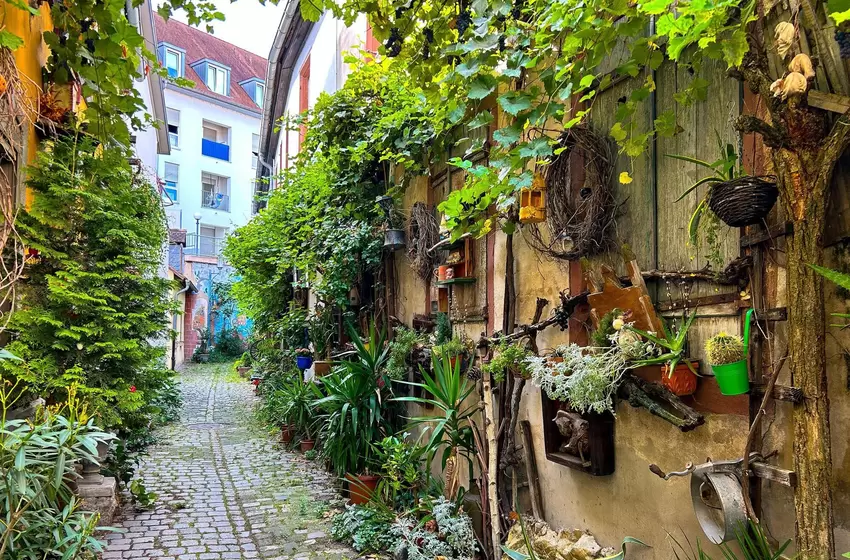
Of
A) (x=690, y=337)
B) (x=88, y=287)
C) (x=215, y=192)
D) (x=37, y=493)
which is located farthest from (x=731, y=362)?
(x=215, y=192)

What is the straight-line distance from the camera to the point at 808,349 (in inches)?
75.8

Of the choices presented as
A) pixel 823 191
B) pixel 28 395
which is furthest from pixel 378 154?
pixel 823 191

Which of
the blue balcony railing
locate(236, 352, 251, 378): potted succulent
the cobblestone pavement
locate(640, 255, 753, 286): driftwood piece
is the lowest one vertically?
the cobblestone pavement

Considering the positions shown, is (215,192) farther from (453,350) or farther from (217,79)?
(453,350)

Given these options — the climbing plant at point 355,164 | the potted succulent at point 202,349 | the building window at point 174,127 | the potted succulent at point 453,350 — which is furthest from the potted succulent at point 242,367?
the potted succulent at point 453,350

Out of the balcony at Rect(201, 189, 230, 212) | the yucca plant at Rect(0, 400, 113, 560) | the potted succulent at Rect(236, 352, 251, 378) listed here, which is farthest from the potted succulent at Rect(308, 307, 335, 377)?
the balcony at Rect(201, 189, 230, 212)

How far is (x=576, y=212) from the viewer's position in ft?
10.5

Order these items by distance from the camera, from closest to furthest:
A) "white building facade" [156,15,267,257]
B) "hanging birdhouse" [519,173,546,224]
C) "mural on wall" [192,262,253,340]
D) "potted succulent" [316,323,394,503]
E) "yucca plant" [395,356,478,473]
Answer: "hanging birdhouse" [519,173,546,224]
"yucca plant" [395,356,478,473]
"potted succulent" [316,323,394,503]
"mural on wall" [192,262,253,340]
"white building facade" [156,15,267,257]

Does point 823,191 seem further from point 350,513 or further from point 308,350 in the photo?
point 308,350

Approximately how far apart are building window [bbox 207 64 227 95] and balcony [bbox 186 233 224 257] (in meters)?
6.52

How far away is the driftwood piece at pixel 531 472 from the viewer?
3660mm

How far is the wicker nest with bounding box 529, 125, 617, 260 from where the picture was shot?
3.08 metres

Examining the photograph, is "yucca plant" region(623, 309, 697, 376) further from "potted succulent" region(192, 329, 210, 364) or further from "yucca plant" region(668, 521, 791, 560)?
"potted succulent" region(192, 329, 210, 364)

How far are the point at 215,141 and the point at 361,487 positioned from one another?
22.4 meters
